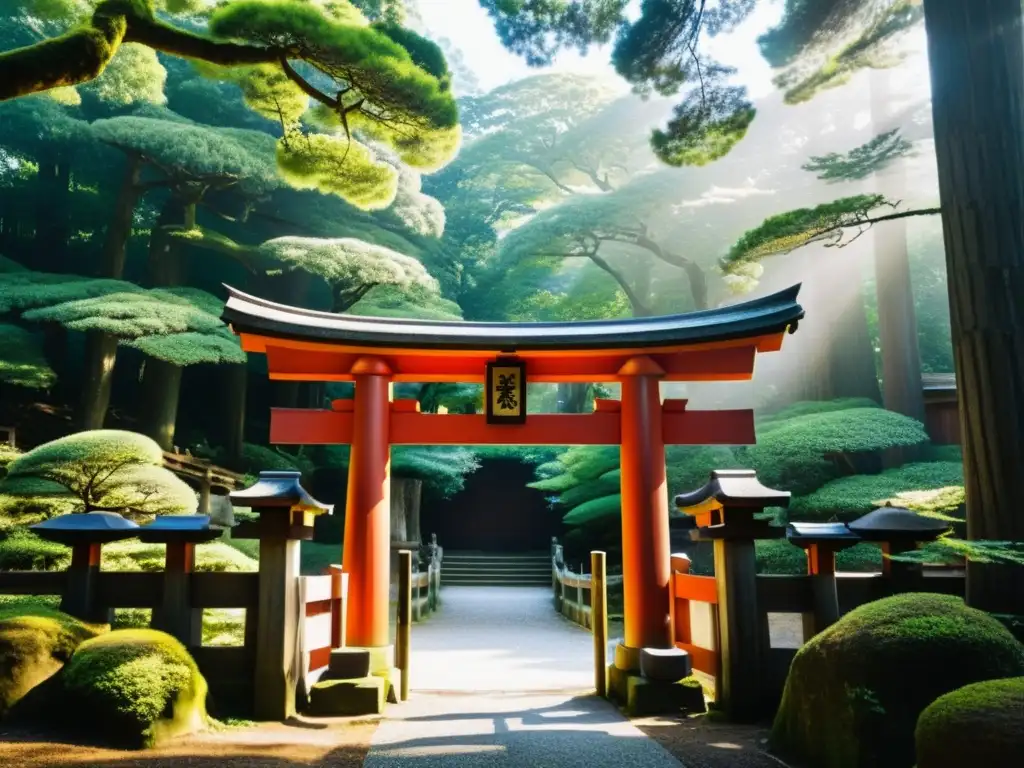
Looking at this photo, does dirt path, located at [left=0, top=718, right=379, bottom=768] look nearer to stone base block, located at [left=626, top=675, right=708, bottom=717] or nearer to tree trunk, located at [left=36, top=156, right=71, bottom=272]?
stone base block, located at [left=626, top=675, right=708, bottom=717]

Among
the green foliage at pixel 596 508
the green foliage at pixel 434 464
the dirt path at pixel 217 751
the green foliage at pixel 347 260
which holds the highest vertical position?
the green foliage at pixel 347 260

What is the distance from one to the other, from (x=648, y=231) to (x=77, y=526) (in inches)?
676

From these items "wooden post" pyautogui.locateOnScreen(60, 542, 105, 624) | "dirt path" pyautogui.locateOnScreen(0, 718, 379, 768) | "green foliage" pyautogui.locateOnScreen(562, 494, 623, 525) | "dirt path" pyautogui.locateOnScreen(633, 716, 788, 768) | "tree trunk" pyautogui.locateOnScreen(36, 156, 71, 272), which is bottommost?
"dirt path" pyautogui.locateOnScreen(633, 716, 788, 768)

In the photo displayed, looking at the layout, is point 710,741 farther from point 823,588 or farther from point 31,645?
point 31,645

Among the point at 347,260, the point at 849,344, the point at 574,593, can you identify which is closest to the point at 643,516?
the point at 574,593

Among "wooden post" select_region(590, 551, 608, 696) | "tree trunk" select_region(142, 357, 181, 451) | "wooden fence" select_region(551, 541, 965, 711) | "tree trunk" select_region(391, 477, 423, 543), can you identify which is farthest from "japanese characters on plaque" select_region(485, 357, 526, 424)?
"tree trunk" select_region(142, 357, 181, 451)

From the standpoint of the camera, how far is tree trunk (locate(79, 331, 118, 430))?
1526 centimetres

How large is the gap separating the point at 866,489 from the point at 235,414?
13.9 m

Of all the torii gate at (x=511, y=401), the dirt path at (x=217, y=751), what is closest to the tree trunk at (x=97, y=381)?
the torii gate at (x=511, y=401)

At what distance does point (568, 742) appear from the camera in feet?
17.4

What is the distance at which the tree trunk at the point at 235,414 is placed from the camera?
18.0 meters

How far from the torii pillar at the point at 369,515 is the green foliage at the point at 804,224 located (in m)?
3.83

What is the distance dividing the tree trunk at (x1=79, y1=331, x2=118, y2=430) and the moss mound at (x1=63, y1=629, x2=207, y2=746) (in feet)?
37.3

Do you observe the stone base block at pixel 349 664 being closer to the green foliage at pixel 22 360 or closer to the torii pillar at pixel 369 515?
the torii pillar at pixel 369 515
